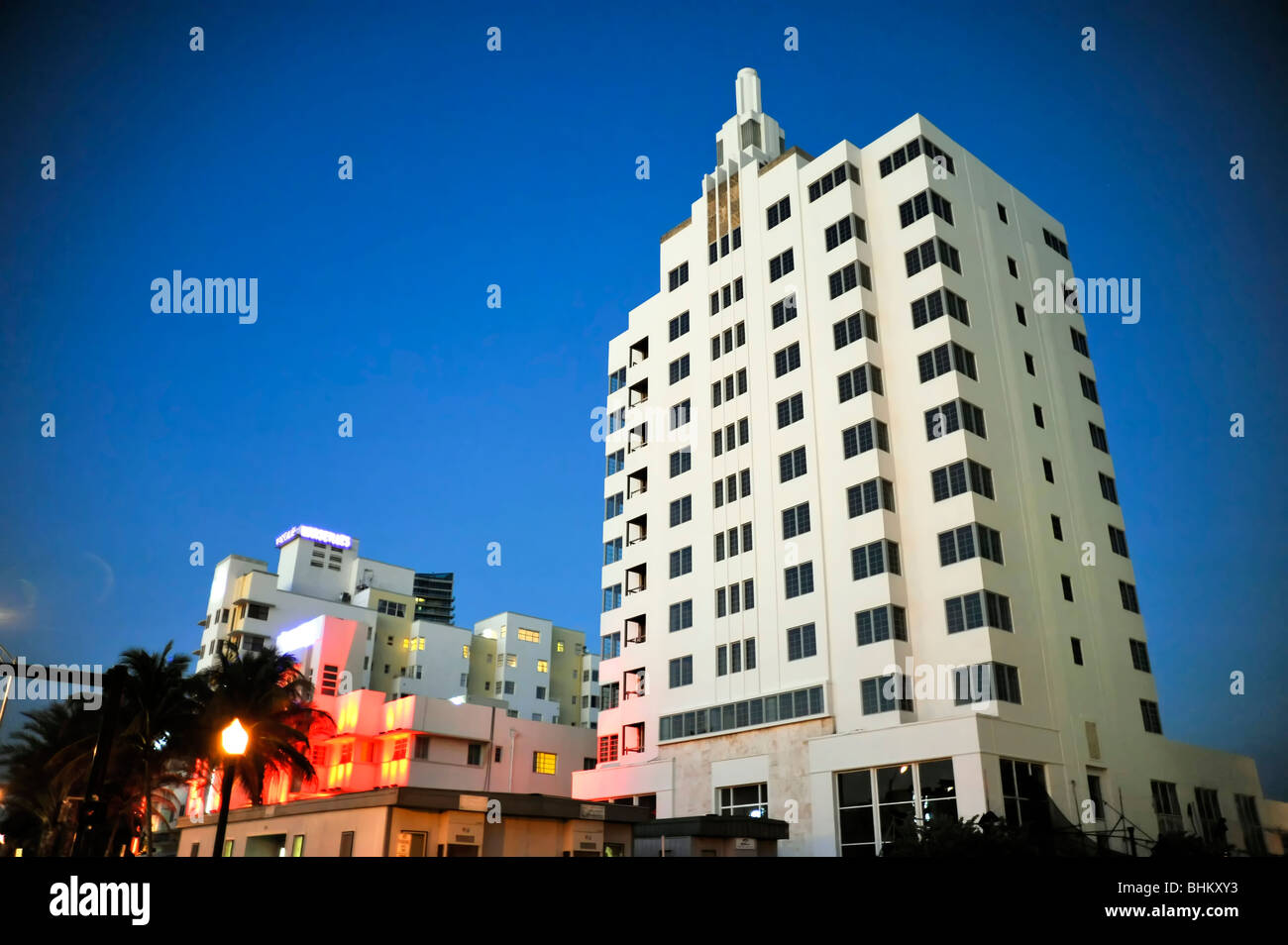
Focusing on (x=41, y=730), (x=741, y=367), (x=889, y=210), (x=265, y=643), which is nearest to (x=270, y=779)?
(x=41, y=730)

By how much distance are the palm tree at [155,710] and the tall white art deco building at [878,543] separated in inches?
1020

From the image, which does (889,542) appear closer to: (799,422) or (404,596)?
(799,422)

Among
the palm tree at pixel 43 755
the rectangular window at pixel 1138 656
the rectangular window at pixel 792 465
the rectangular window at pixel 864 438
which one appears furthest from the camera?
the palm tree at pixel 43 755

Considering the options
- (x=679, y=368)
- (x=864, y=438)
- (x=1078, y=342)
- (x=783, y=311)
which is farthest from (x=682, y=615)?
(x=1078, y=342)

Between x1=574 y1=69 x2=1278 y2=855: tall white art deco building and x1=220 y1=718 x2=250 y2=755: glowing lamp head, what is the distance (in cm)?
3273

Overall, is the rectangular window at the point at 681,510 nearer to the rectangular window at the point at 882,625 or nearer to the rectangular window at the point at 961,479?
the rectangular window at the point at 882,625

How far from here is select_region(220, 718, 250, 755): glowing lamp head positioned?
57.4 feet

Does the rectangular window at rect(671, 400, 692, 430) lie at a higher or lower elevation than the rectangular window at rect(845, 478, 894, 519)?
higher

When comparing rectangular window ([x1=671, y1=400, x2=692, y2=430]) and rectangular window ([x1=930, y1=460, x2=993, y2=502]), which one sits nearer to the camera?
rectangular window ([x1=930, y1=460, x2=993, y2=502])

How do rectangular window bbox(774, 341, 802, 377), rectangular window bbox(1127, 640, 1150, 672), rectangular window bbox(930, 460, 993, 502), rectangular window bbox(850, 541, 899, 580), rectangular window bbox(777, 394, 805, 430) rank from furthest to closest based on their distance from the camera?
rectangular window bbox(774, 341, 802, 377) < rectangular window bbox(777, 394, 805, 430) < rectangular window bbox(1127, 640, 1150, 672) < rectangular window bbox(850, 541, 899, 580) < rectangular window bbox(930, 460, 993, 502)

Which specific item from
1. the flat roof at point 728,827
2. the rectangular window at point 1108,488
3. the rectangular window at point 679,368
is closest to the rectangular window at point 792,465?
the rectangular window at point 679,368

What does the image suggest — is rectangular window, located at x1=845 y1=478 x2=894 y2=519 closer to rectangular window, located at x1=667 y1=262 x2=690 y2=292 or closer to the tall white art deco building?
the tall white art deco building

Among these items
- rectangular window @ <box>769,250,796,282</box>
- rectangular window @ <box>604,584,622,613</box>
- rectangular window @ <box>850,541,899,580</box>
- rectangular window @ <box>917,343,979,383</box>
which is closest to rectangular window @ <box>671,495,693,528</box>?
rectangular window @ <box>604,584,622,613</box>

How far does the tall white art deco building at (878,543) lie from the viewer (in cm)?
4588
